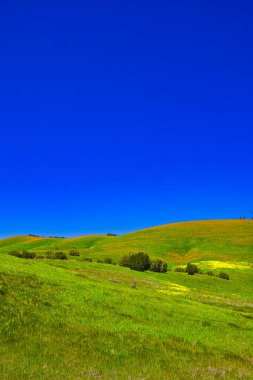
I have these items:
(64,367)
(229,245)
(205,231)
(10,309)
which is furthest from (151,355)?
(205,231)

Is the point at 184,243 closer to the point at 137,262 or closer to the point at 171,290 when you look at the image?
the point at 137,262

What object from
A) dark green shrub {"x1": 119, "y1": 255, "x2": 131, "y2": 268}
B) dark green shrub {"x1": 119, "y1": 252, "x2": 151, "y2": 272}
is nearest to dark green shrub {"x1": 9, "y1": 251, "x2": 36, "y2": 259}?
dark green shrub {"x1": 119, "y1": 255, "x2": 131, "y2": 268}

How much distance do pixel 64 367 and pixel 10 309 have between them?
236 inches

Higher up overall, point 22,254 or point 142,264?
point 22,254

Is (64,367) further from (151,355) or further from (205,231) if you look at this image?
(205,231)

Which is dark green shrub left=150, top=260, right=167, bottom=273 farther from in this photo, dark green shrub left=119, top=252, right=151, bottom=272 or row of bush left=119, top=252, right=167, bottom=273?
dark green shrub left=119, top=252, right=151, bottom=272

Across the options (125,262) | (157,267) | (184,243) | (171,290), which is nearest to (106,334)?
(171,290)

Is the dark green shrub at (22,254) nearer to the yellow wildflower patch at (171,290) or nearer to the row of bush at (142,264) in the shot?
the row of bush at (142,264)

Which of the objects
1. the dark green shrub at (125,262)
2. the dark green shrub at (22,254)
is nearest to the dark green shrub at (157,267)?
the dark green shrub at (125,262)

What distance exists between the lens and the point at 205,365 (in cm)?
1487

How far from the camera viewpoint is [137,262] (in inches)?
2265

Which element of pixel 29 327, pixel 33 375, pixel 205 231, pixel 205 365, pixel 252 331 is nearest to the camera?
pixel 33 375

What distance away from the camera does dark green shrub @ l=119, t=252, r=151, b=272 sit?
187 feet

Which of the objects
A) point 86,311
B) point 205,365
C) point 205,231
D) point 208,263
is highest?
point 205,231
